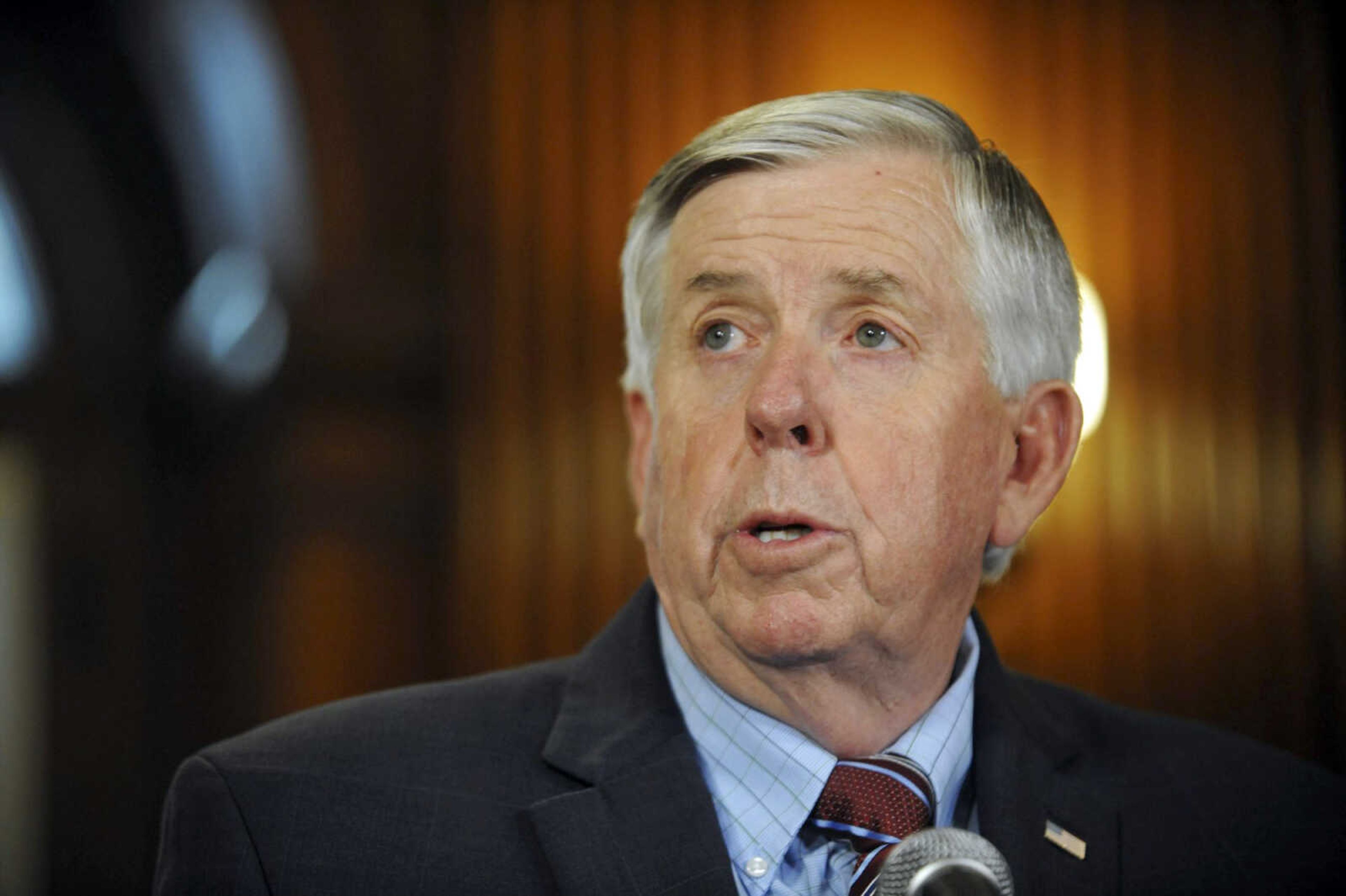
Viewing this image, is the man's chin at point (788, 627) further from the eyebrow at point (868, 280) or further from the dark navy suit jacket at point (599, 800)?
the eyebrow at point (868, 280)

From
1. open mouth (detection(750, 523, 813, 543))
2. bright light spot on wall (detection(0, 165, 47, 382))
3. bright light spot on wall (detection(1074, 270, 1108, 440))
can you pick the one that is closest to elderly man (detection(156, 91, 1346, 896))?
open mouth (detection(750, 523, 813, 543))

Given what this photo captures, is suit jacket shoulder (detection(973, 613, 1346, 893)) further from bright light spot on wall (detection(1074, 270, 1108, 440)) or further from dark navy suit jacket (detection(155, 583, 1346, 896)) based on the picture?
bright light spot on wall (detection(1074, 270, 1108, 440))

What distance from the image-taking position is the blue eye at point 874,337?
5.15 feet

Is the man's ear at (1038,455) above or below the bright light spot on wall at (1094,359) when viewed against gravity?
above

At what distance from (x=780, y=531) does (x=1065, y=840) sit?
1.77ft

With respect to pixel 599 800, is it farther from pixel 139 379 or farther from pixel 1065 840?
pixel 139 379

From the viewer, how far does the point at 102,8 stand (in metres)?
4.35

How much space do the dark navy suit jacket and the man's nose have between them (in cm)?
36

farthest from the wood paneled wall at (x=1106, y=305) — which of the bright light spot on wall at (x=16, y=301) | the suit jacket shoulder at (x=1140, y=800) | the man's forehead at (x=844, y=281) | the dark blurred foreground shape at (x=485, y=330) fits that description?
the man's forehead at (x=844, y=281)

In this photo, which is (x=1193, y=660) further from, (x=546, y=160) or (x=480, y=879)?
(x=480, y=879)

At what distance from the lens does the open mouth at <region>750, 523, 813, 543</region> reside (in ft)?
4.92

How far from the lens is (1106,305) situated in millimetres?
4004

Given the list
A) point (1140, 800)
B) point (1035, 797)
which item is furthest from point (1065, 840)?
point (1140, 800)

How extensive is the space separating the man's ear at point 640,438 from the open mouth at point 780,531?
0.30 m
